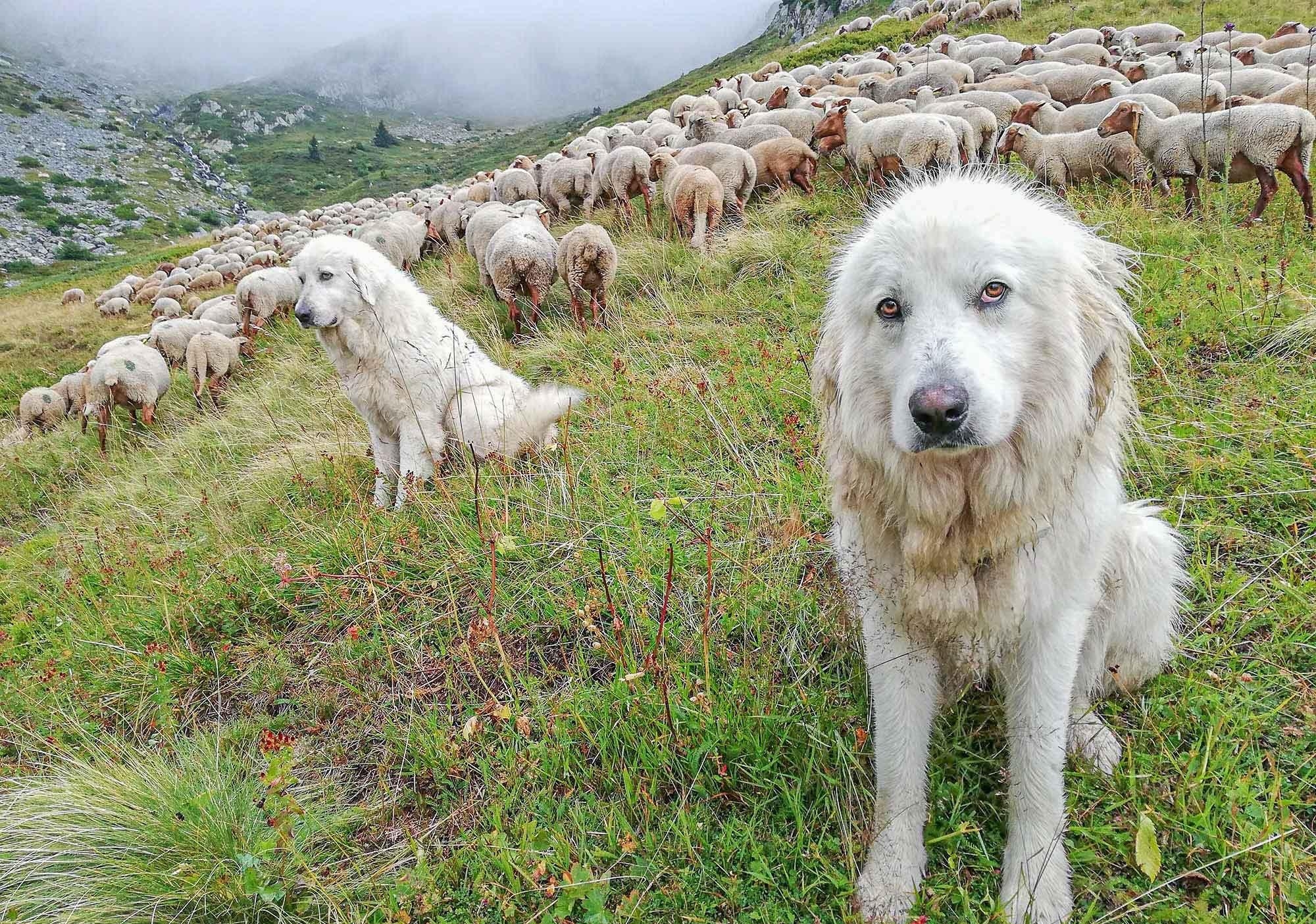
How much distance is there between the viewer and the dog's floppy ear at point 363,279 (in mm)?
4629

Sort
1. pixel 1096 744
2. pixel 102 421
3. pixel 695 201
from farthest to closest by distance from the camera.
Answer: pixel 102 421 → pixel 695 201 → pixel 1096 744

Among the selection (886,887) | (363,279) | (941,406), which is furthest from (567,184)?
(886,887)

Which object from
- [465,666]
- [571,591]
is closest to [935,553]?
[571,591]

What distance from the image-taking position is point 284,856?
80.5 inches

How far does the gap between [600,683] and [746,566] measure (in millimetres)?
779

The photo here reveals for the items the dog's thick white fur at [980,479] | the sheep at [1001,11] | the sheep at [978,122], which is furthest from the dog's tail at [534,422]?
the sheep at [1001,11]

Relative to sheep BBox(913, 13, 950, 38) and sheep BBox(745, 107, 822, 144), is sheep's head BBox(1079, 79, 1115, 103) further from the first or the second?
sheep BBox(913, 13, 950, 38)

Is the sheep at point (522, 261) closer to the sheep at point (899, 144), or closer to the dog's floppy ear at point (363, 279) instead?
the dog's floppy ear at point (363, 279)

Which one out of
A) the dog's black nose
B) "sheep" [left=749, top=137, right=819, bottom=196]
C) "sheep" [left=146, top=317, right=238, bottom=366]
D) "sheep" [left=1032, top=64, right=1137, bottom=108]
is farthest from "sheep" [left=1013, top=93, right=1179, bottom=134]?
"sheep" [left=146, top=317, right=238, bottom=366]

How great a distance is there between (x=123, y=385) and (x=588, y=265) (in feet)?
23.1

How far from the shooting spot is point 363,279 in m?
4.64

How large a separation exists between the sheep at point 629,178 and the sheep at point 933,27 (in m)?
20.4

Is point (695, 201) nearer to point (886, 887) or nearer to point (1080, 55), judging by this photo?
point (886, 887)

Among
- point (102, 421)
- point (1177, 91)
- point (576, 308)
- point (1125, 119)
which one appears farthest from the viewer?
point (102, 421)
